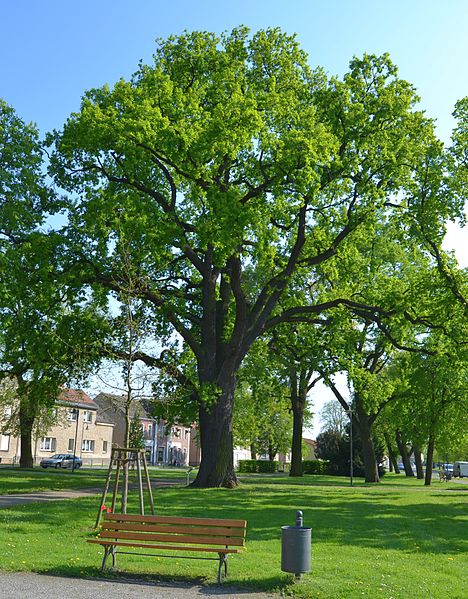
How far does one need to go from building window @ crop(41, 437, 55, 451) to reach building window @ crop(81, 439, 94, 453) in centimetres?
522

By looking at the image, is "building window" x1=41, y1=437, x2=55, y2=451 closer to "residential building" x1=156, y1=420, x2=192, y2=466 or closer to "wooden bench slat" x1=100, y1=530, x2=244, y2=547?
"residential building" x1=156, y1=420, x2=192, y2=466

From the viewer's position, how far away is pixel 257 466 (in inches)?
2891

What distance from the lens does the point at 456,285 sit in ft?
84.9

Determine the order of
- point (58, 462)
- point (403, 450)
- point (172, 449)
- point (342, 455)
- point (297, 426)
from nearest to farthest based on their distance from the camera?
point (297, 426) → point (58, 462) → point (342, 455) → point (403, 450) → point (172, 449)

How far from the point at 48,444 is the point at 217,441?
49866 millimetres

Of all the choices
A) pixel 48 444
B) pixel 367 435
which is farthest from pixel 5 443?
pixel 367 435

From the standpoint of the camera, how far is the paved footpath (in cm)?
888

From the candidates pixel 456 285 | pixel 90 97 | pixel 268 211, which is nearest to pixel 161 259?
pixel 268 211

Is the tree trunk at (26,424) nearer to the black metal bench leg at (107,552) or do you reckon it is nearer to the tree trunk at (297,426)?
the tree trunk at (297,426)

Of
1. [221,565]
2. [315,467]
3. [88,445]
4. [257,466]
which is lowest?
[257,466]

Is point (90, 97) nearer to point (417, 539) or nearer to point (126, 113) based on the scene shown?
point (126, 113)

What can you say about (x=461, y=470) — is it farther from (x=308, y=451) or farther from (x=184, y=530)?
(x=184, y=530)

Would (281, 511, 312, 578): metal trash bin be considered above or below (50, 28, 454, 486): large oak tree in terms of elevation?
below

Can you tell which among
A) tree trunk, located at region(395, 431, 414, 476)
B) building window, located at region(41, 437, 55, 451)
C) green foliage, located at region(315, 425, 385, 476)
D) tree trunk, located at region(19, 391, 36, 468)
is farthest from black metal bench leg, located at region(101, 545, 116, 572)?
building window, located at region(41, 437, 55, 451)
